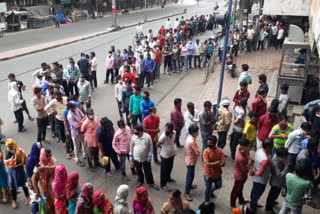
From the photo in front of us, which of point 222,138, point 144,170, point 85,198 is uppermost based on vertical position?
point 85,198

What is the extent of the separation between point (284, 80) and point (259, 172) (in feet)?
18.7

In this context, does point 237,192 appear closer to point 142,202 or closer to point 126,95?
point 142,202

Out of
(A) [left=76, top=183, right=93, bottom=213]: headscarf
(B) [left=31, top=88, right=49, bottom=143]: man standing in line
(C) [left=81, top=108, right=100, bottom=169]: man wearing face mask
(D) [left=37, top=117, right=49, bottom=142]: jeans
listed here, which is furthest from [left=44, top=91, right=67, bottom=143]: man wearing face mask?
(A) [left=76, top=183, right=93, bottom=213]: headscarf

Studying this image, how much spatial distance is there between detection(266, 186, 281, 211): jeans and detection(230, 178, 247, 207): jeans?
1.56 feet

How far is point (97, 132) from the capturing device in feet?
21.3

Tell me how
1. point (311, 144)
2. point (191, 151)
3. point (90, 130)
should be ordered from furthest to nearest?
point (90, 130) → point (191, 151) → point (311, 144)

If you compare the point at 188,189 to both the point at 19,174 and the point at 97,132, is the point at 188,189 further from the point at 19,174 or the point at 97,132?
the point at 19,174

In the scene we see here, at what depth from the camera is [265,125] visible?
6539 mm

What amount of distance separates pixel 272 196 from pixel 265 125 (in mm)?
1626

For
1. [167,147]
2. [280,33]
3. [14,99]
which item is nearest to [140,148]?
[167,147]

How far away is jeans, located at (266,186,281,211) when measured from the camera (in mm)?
5347

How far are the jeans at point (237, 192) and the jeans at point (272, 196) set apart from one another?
0.48m

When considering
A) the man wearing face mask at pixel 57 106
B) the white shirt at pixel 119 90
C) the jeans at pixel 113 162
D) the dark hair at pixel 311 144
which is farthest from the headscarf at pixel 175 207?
the white shirt at pixel 119 90

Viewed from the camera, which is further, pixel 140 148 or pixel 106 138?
pixel 106 138
